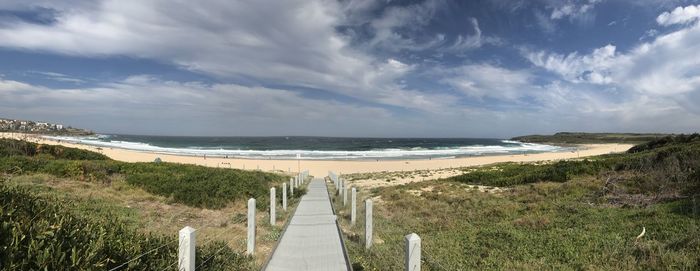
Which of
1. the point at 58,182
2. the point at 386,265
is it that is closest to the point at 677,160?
the point at 386,265

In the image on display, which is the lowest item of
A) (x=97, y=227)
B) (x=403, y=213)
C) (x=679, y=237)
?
(x=403, y=213)

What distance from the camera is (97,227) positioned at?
4.43 meters

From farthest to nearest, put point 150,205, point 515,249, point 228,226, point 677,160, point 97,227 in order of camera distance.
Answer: point 677,160 < point 150,205 < point 228,226 < point 515,249 < point 97,227

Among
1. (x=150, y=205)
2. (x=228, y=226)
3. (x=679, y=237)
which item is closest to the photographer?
(x=679, y=237)

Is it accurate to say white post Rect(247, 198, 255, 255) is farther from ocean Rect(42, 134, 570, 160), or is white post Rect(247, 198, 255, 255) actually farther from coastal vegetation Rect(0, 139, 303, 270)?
ocean Rect(42, 134, 570, 160)

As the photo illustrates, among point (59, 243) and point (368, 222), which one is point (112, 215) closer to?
point (59, 243)

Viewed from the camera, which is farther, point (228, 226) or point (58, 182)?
point (58, 182)

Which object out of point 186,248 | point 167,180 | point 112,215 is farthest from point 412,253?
point 167,180

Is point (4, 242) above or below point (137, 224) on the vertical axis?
above

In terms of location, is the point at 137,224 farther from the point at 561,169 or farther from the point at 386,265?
the point at 561,169

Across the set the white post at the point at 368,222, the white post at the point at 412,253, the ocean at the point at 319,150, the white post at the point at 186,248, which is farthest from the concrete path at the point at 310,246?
the ocean at the point at 319,150

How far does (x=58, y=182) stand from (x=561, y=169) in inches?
868

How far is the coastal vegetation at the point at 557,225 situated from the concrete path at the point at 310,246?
1.37ft

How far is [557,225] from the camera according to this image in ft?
28.1
